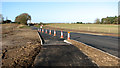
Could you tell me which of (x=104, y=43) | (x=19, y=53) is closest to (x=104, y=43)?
(x=104, y=43)

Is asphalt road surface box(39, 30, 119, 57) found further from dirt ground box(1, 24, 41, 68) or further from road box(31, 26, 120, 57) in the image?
dirt ground box(1, 24, 41, 68)

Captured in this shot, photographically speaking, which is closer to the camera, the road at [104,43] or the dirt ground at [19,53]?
the dirt ground at [19,53]

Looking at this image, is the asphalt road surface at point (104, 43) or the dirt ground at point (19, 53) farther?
the asphalt road surface at point (104, 43)

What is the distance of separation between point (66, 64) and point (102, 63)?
1753 millimetres

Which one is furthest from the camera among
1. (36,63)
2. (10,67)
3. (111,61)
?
(111,61)

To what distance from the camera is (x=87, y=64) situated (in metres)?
4.58

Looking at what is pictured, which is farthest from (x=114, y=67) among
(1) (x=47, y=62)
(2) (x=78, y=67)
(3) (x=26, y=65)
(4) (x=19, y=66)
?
(4) (x=19, y=66)

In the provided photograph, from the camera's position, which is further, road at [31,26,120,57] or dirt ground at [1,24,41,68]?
road at [31,26,120,57]

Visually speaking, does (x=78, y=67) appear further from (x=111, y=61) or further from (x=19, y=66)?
(x=19, y=66)

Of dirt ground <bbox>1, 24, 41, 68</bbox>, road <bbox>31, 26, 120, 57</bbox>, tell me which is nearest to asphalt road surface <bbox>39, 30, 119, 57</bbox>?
road <bbox>31, 26, 120, 57</bbox>

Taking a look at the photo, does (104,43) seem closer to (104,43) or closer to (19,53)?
(104,43)

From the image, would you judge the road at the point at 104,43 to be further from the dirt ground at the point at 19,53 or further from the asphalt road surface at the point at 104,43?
the dirt ground at the point at 19,53

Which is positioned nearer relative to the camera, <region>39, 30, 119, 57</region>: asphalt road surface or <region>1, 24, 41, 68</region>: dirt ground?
<region>1, 24, 41, 68</region>: dirt ground

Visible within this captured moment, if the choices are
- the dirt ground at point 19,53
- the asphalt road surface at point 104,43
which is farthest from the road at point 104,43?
the dirt ground at point 19,53
